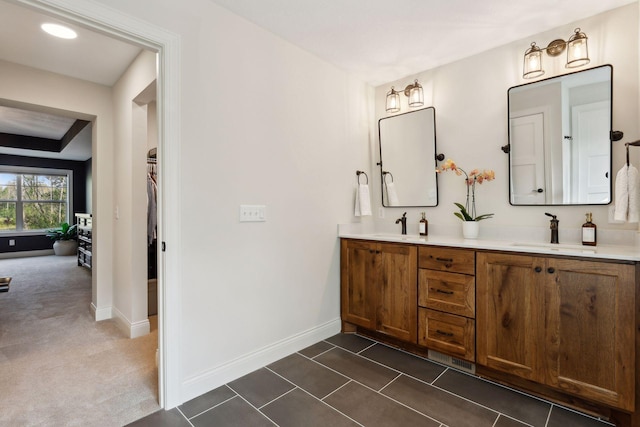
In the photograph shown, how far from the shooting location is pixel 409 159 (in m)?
3.01

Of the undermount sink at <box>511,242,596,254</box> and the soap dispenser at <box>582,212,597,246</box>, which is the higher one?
the soap dispenser at <box>582,212,597,246</box>

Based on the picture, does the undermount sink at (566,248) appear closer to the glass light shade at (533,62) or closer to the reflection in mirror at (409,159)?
the reflection in mirror at (409,159)

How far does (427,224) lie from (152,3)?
2530 mm

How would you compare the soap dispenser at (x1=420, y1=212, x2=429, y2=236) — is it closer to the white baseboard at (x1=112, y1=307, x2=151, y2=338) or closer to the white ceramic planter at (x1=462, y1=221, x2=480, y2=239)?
the white ceramic planter at (x1=462, y1=221, x2=480, y2=239)

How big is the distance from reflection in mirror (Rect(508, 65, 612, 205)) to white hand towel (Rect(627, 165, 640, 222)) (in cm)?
16

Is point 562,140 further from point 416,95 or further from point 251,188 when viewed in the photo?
point 251,188

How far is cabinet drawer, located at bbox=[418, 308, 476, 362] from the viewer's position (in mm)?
2121

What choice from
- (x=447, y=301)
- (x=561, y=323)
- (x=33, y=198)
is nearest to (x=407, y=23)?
(x=447, y=301)

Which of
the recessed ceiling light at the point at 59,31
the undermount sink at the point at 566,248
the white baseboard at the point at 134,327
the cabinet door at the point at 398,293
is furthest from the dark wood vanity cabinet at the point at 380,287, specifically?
the recessed ceiling light at the point at 59,31

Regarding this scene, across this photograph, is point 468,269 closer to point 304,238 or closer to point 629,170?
point 629,170

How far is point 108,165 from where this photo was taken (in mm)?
3295

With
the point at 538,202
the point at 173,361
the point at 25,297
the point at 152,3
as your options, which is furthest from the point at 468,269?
the point at 25,297

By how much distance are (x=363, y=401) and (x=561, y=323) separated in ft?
3.90

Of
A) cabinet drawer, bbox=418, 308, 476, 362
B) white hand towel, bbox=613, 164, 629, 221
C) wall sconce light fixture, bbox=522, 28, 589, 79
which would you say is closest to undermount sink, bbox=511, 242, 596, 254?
white hand towel, bbox=613, 164, 629, 221
